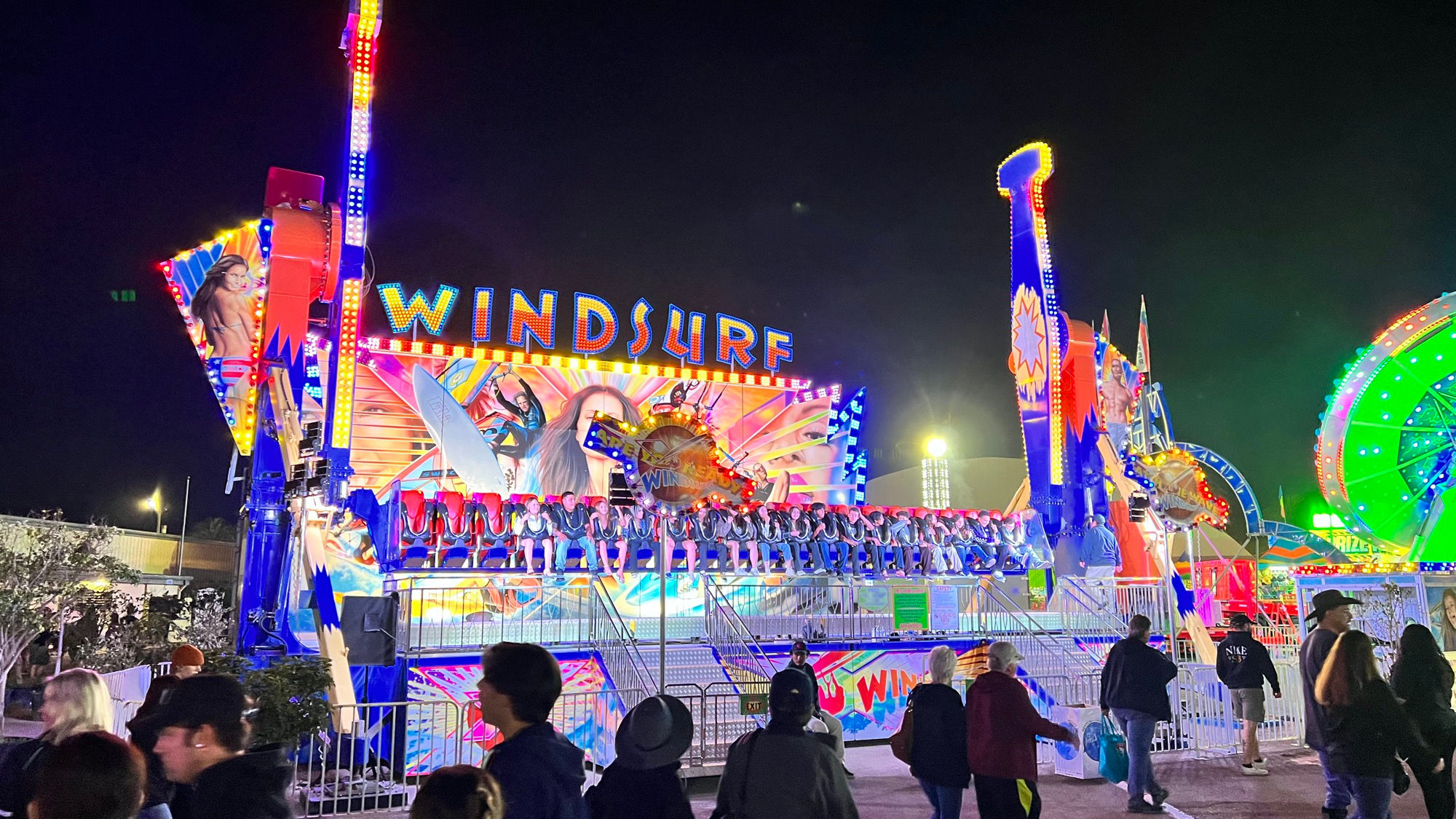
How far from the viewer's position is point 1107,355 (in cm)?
2905

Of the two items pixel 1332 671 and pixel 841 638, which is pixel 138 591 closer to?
pixel 841 638

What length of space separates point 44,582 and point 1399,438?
29186 millimetres

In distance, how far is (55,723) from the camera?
159 inches

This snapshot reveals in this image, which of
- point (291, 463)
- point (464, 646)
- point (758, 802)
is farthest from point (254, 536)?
point (758, 802)

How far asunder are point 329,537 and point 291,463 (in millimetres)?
6563

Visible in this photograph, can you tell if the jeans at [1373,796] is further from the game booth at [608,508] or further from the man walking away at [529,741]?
the man walking away at [529,741]

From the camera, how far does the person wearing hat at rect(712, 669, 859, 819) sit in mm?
3885

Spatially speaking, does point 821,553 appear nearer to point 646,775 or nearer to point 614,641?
point 614,641

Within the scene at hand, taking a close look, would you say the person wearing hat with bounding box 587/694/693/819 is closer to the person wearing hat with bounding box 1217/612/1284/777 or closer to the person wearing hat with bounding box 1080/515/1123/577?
the person wearing hat with bounding box 1217/612/1284/777

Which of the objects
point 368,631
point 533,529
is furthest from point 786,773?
point 533,529

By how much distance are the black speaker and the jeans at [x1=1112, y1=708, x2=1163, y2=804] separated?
9.43 meters

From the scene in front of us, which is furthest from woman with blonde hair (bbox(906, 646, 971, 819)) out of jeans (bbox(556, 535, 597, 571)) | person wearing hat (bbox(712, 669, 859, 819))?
jeans (bbox(556, 535, 597, 571))

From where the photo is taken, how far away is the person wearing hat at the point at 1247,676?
1102 cm

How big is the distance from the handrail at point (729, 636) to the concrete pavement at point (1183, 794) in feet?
13.7
